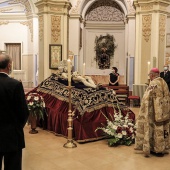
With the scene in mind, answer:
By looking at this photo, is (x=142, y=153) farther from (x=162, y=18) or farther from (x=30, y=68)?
(x=30, y=68)

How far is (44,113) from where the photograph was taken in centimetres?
615

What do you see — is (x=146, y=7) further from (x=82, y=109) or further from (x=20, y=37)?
(x=20, y=37)

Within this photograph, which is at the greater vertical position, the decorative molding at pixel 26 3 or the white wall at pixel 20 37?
the decorative molding at pixel 26 3

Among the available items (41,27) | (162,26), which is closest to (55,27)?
(41,27)

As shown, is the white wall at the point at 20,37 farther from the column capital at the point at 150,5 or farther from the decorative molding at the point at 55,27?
the column capital at the point at 150,5

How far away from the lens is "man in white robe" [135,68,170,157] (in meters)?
4.33

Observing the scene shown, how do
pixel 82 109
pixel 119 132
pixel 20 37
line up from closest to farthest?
1. pixel 119 132
2. pixel 82 109
3. pixel 20 37

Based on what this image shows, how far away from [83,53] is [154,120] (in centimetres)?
976

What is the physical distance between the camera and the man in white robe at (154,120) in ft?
14.2

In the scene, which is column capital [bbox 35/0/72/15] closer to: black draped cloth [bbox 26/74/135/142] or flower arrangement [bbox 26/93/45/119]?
black draped cloth [bbox 26/74/135/142]

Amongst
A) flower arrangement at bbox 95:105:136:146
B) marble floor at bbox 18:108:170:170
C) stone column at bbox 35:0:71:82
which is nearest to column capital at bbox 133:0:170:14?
stone column at bbox 35:0:71:82

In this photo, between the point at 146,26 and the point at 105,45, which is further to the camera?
the point at 105,45

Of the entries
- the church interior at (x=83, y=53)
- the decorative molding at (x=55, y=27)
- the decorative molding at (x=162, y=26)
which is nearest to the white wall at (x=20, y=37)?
the church interior at (x=83, y=53)

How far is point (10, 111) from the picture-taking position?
8.52 feet
